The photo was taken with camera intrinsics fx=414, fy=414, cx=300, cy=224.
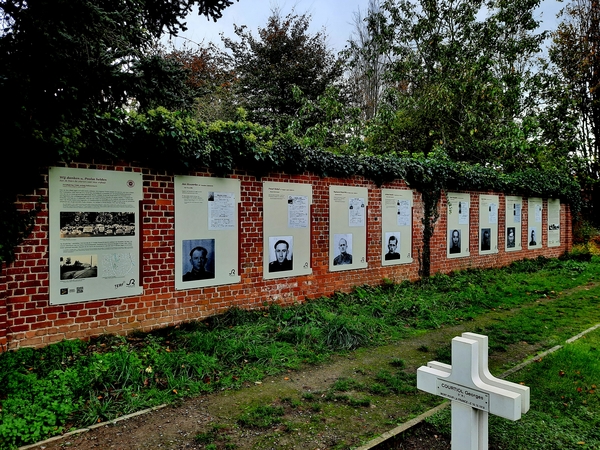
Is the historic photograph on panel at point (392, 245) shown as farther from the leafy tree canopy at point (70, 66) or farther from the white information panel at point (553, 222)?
the white information panel at point (553, 222)

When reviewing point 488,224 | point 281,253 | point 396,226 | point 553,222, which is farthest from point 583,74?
point 281,253

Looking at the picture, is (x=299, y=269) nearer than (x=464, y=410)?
No

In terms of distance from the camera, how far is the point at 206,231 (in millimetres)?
7055

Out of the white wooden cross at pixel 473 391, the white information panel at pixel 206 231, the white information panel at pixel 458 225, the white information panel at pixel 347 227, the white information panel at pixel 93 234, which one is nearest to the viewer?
the white wooden cross at pixel 473 391

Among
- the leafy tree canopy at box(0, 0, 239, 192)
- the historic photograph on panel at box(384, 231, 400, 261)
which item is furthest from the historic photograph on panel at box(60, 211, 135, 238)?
the historic photograph on panel at box(384, 231, 400, 261)

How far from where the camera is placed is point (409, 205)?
1094 cm

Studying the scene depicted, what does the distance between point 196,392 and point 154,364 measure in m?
0.80

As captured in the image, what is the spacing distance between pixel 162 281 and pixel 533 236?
14.8 meters

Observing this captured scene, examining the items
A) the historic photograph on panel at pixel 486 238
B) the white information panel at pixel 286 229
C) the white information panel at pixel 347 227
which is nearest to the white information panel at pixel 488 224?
the historic photograph on panel at pixel 486 238

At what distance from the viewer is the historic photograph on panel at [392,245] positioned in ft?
34.1

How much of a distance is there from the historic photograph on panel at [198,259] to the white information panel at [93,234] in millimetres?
789

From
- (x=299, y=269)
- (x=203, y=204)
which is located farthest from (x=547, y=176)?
(x=203, y=204)

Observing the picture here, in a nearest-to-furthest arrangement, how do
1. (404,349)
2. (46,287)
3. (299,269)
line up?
1. (46,287)
2. (404,349)
3. (299,269)

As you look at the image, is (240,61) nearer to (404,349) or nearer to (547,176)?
(547,176)
